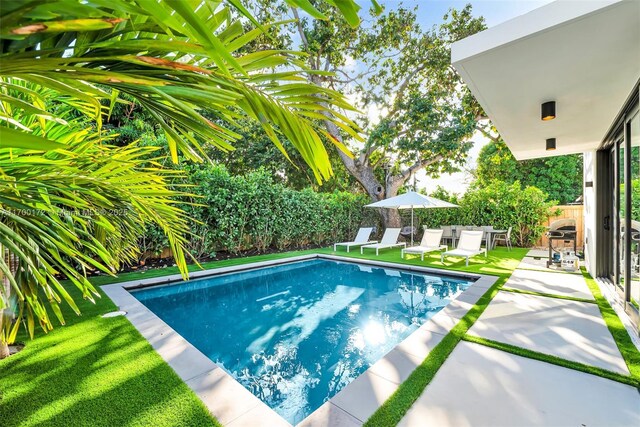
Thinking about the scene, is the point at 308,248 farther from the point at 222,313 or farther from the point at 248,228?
the point at 222,313

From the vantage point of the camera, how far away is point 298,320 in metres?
5.51

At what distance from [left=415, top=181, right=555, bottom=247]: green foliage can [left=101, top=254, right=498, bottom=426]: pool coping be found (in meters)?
10.4

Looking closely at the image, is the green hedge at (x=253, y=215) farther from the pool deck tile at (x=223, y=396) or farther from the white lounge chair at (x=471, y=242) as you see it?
the white lounge chair at (x=471, y=242)

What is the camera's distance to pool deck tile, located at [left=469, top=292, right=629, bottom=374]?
3328mm

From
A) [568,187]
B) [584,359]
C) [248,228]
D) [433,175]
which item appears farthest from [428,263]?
[568,187]

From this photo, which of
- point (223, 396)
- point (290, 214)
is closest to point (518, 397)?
point (223, 396)

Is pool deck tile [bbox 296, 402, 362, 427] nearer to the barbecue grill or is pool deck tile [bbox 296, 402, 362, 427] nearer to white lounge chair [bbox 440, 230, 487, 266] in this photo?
white lounge chair [bbox 440, 230, 487, 266]

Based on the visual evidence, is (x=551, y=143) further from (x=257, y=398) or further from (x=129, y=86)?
(x=129, y=86)

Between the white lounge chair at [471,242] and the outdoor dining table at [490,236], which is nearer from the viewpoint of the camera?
the white lounge chair at [471,242]

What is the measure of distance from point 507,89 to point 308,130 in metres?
4.09

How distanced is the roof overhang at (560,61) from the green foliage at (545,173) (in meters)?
21.4

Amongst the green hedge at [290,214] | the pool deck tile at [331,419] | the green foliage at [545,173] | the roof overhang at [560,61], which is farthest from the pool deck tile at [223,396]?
the green foliage at [545,173]

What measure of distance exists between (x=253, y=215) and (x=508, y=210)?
38.5 ft

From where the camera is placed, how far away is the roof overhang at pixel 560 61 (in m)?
2.58
